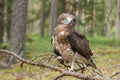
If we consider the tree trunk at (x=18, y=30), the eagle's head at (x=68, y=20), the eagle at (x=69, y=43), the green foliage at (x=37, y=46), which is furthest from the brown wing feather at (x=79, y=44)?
the green foliage at (x=37, y=46)

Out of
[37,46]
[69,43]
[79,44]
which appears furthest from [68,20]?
[37,46]

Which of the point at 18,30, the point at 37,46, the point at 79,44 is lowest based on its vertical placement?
the point at 37,46

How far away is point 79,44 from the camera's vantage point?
6.19m

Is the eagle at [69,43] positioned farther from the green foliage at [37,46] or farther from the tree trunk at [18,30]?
A: the green foliage at [37,46]

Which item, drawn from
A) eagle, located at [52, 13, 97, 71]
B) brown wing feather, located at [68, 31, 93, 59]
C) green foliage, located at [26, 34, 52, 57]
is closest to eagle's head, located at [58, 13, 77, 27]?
eagle, located at [52, 13, 97, 71]

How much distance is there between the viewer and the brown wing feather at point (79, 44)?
6.02 meters

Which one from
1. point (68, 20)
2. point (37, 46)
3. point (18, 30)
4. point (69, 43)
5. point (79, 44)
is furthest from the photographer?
point (37, 46)

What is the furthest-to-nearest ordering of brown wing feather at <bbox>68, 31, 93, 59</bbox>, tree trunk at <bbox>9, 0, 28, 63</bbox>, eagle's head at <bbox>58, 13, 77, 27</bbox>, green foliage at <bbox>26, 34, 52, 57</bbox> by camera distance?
green foliage at <bbox>26, 34, 52, 57</bbox> < tree trunk at <bbox>9, 0, 28, 63</bbox> < brown wing feather at <bbox>68, 31, 93, 59</bbox> < eagle's head at <bbox>58, 13, 77, 27</bbox>

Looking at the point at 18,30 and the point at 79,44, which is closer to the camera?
the point at 79,44

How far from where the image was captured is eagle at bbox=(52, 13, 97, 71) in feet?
18.6

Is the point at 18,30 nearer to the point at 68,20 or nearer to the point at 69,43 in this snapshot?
the point at 69,43

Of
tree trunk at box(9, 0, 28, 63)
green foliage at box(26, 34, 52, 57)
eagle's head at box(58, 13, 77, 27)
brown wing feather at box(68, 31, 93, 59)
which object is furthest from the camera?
green foliage at box(26, 34, 52, 57)

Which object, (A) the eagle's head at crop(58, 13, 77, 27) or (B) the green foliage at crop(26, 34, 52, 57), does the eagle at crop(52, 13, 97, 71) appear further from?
(B) the green foliage at crop(26, 34, 52, 57)

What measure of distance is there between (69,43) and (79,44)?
1.00 ft
